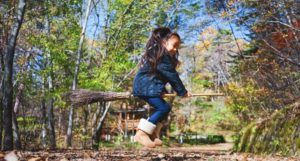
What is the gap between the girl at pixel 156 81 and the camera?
488 cm

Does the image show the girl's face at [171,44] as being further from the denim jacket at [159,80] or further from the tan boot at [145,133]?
the tan boot at [145,133]

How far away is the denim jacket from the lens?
487 cm

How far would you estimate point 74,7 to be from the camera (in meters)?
16.0

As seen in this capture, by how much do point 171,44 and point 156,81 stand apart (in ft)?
1.64

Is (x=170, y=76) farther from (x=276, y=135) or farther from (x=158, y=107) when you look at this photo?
(x=276, y=135)

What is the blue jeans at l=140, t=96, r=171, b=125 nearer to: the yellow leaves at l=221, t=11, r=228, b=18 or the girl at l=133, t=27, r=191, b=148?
the girl at l=133, t=27, r=191, b=148

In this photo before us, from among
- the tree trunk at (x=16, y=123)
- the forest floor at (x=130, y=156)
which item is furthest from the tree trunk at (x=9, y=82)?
the tree trunk at (x=16, y=123)

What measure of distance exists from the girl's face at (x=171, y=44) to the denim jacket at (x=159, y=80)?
89 mm

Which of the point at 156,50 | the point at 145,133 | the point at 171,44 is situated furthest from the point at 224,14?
the point at 145,133

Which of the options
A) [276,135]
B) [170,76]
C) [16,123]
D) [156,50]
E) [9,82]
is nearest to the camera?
[170,76]

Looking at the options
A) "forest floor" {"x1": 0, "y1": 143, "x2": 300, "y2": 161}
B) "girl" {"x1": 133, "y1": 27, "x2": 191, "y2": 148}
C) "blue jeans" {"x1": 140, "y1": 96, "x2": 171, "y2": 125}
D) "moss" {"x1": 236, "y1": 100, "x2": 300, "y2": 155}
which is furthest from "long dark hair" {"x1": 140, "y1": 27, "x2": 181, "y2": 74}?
"moss" {"x1": 236, "y1": 100, "x2": 300, "y2": 155}

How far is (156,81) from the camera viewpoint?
4.91 metres

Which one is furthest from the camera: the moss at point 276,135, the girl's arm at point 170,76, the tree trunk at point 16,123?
the tree trunk at point 16,123

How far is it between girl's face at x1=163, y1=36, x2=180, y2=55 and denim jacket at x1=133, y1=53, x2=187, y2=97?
0.29 feet
